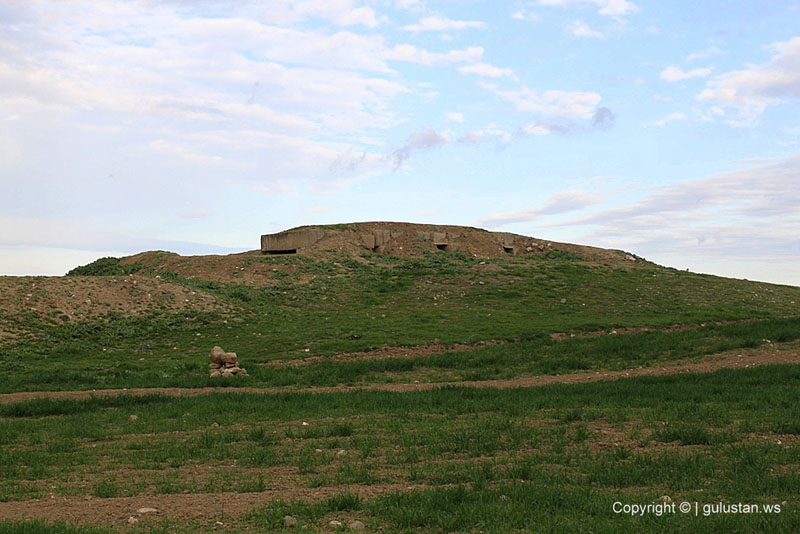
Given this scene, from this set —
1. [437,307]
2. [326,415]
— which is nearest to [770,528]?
[326,415]

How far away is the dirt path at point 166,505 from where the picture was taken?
23.4ft

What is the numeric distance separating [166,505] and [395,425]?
205 inches

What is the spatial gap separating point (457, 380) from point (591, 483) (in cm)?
1171

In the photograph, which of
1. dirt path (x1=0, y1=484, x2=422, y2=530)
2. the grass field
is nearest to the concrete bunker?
the grass field

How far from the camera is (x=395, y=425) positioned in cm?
1220

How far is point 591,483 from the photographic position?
8.26 metres

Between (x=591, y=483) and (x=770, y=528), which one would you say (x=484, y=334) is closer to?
(x=591, y=483)

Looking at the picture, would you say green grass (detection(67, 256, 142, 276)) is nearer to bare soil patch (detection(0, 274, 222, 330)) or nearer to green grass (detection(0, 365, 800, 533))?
bare soil patch (detection(0, 274, 222, 330))

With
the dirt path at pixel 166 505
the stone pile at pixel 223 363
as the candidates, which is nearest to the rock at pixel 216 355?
the stone pile at pixel 223 363

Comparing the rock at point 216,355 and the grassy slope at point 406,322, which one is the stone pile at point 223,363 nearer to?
the rock at point 216,355

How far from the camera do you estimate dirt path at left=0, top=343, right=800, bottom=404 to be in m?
17.4

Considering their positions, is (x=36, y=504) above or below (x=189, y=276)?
below

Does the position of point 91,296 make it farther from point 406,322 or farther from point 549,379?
point 549,379

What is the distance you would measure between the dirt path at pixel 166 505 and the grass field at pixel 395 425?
43 millimetres
